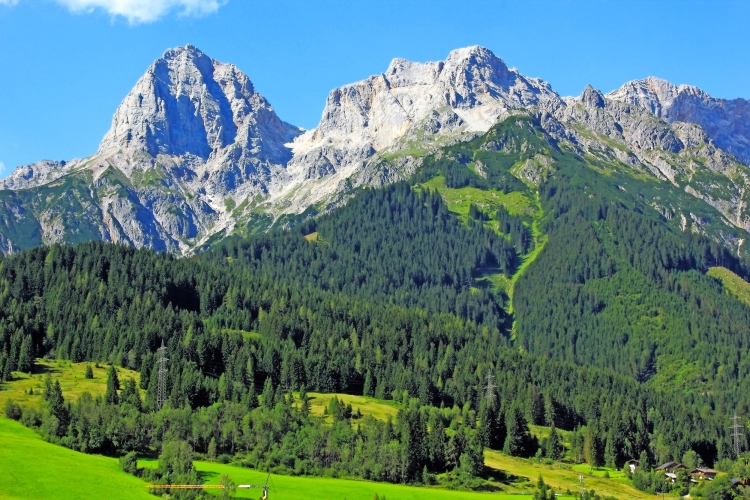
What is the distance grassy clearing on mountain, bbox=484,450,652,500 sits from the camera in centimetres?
15975

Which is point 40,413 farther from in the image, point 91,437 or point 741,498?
point 741,498

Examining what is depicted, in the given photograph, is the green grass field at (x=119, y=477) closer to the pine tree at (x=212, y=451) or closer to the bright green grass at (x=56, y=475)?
the bright green grass at (x=56, y=475)

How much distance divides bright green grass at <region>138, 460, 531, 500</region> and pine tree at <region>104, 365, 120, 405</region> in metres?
34.7

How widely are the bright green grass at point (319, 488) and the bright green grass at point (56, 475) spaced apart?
10364mm

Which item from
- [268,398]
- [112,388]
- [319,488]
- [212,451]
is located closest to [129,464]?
[212,451]

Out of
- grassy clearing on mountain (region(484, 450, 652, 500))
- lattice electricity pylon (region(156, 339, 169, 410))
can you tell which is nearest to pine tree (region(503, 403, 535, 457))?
grassy clearing on mountain (region(484, 450, 652, 500))

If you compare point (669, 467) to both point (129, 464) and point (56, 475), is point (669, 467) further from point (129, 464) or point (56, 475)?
point (56, 475)

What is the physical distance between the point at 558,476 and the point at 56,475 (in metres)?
95.5

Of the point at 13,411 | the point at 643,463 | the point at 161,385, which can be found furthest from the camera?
the point at 643,463

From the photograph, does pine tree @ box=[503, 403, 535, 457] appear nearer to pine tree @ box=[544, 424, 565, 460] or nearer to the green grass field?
pine tree @ box=[544, 424, 565, 460]

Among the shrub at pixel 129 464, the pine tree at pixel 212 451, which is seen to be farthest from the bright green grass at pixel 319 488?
the pine tree at pixel 212 451

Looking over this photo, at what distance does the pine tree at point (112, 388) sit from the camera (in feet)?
568

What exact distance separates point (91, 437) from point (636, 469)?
106069mm

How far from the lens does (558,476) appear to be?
566 ft
